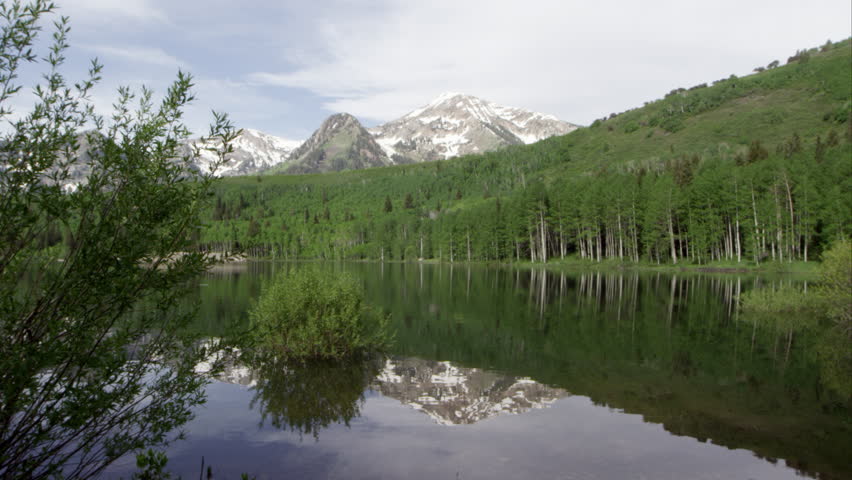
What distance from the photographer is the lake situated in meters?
10.9

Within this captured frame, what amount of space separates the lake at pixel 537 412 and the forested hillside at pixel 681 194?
6827 millimetres

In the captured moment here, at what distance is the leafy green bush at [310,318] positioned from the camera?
61.0 feet

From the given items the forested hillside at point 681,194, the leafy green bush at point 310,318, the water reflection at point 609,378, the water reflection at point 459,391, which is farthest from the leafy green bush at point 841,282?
the forested hillside at point 681,194

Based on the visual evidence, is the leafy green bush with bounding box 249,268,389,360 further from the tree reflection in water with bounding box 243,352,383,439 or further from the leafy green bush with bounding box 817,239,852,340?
the leafy green bush with bounding box 817,239,852,340

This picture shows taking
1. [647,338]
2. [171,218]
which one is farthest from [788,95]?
[171,218]

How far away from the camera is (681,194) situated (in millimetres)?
92125

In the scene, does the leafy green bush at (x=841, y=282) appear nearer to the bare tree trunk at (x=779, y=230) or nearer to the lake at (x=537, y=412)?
the lake at (x=537, y=412)

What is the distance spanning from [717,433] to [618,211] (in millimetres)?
87872

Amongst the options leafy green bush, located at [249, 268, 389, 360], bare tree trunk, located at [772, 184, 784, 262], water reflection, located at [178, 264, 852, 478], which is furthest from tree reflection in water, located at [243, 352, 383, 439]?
bare tree trunk, located at [772, 184, 784, 262]

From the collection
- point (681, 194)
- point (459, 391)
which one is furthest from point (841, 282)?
point (681, 194)

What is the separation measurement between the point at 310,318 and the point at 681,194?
91.7 m

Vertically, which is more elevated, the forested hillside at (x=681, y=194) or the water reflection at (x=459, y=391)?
the forested hillside at (x=681, y=194)

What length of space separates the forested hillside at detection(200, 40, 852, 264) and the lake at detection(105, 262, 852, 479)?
683 cm

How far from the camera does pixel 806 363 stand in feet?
65.1
